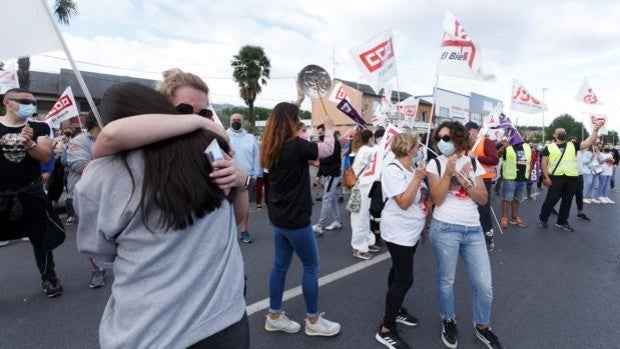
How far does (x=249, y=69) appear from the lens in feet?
107

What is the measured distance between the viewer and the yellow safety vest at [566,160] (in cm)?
702

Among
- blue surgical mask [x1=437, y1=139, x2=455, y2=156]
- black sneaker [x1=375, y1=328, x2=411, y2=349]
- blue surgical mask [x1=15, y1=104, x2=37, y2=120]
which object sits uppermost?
blue surgical mask [x1=15, y1=104, x2=37, y2=120]

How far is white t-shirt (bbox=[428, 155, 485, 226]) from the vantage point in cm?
298

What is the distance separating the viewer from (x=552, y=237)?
6.48 m

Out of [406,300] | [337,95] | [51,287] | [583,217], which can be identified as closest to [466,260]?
[406,300]

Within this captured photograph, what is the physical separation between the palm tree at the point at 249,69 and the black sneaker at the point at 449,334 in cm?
3123

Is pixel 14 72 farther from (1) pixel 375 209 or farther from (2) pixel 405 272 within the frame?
(2) pixel 405 272

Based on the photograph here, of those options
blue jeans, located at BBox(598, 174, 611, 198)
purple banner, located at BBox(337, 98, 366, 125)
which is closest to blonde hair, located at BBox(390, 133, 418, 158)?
purple banner, located at BBox(337, 98, 366, 125)

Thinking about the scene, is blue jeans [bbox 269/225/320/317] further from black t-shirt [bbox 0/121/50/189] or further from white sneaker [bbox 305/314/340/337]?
black t-shirt [bbox 0/121/50/189]

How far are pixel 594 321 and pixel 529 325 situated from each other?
26.2 inches

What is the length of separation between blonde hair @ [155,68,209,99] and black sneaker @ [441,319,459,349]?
2694 mm

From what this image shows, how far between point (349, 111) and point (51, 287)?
152 inches

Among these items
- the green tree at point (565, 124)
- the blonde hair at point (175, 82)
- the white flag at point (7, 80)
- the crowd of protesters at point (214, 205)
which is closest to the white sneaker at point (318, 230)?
the crowd of protesters at point (214, 205)

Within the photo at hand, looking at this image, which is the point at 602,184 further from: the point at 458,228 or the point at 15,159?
the point at 15,159
